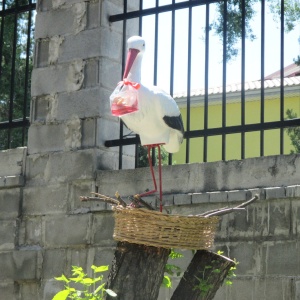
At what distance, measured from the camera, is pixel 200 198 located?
20.3 ft

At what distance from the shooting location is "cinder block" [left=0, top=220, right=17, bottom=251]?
23.6 ft

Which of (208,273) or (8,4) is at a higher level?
(8,4)

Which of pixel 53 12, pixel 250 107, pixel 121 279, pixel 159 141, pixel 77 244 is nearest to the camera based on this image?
pixel 121 279

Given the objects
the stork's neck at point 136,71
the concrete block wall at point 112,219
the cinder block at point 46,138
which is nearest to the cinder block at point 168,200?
the concrete block wall at point 112,219

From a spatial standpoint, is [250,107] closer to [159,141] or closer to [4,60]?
[4,60]

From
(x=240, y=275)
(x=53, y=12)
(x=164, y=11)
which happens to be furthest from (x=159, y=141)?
(x=53, y=12)

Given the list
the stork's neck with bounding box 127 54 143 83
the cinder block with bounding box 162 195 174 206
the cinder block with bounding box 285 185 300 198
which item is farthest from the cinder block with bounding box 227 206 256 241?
the stork's neck with bounding box 127 54 143 83

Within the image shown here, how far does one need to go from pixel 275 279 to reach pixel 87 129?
Result: 205cm

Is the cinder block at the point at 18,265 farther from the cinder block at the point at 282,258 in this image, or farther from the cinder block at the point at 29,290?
the cinder block at the point at 282,258

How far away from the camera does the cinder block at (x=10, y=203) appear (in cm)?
725

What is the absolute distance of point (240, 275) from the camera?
597 cm

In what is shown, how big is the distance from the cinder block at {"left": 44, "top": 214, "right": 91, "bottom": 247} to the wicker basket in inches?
80.6

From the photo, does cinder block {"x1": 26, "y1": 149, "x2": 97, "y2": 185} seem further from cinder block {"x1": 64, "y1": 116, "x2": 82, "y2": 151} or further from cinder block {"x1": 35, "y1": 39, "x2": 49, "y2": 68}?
cinder block {"x1": 35, "y1": 39, "x2": 49, "y2": 68}

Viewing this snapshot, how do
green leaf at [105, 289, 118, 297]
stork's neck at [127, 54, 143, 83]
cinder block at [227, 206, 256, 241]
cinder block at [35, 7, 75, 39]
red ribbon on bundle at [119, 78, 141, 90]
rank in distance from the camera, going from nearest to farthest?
green leaf at [105, 289, 118, 297]
red ribbon on bundle at [119, 78, 141, 90]
stork's neck at [127, 54, 143, 83]
cinder block at [227, 206, 256, 241]
cinder block at [35, 7, 75, 39]
